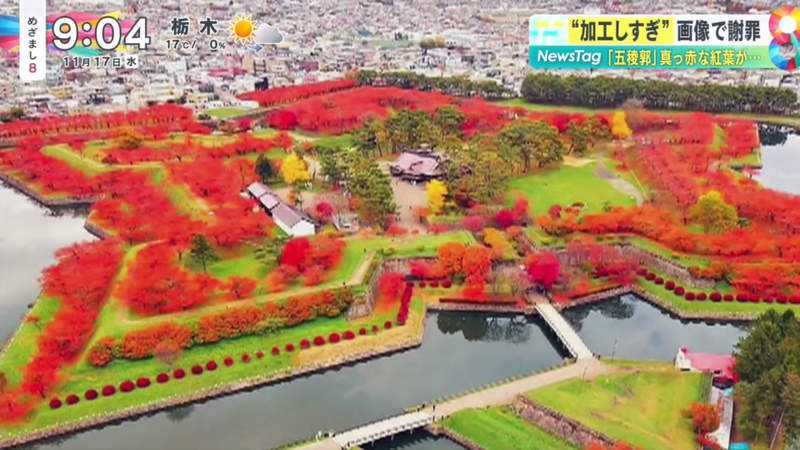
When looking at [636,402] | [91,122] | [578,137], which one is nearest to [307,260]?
[636,402]

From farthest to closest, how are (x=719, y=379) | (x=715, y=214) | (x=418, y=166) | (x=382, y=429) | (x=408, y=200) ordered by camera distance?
(x=418, y=166) < (x=408, y=200) < (x=715, y=214) < (x=719, y=379) < (x=382, y=429)

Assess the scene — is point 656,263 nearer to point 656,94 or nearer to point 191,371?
point 191,371

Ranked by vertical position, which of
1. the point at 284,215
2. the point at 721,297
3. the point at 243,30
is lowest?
the point at 721,297

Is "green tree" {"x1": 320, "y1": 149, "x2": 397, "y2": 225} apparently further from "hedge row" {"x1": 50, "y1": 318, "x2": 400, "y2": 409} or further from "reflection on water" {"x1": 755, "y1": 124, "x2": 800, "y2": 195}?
"reflection on water" {"x1": 755, "y1": 124, "x2": 800, "y2": 195}

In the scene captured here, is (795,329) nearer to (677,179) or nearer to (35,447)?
(677,179)

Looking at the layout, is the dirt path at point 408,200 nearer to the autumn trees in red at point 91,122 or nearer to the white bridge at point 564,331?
the white bridge at point 564,331

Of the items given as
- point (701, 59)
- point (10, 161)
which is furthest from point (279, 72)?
point (701, 59)

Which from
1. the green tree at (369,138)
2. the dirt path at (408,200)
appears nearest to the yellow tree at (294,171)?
the dirt path at (408,200)
